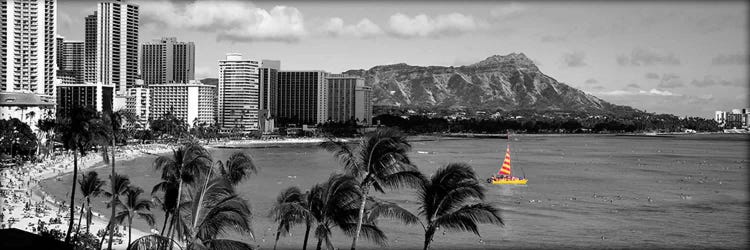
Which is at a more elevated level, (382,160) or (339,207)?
(382,160)

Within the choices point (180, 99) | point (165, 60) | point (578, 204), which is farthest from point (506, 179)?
point (165, 60)

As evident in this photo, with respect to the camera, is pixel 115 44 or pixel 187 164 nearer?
pixel 187 164

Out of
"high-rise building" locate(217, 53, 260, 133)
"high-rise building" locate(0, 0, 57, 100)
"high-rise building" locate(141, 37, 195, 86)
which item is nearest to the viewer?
"high-rise building" locate(0, 0, 57, 100)

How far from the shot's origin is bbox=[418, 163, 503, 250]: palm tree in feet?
25.4

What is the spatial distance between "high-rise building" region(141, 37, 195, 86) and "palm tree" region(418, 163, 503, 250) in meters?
185

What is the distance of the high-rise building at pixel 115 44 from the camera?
141 metres

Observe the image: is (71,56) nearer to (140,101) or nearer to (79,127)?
(140,101)

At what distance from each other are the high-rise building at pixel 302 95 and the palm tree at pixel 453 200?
15425 centimetres

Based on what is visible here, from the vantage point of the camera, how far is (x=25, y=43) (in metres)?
76.9

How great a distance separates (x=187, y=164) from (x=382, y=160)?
4028 mm

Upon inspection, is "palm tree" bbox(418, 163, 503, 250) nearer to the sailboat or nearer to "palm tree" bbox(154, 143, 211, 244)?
"palm tree" bbox(154, 143, 211, 244)

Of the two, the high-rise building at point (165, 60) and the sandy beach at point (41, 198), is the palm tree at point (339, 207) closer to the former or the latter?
the sandy beach at point (41, 198)

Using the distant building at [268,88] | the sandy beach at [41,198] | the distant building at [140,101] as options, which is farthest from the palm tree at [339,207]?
the distant building at [268,88]

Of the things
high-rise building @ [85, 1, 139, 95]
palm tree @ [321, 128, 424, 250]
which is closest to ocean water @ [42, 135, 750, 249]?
palm tree @ [321, 128, 424, 250]
